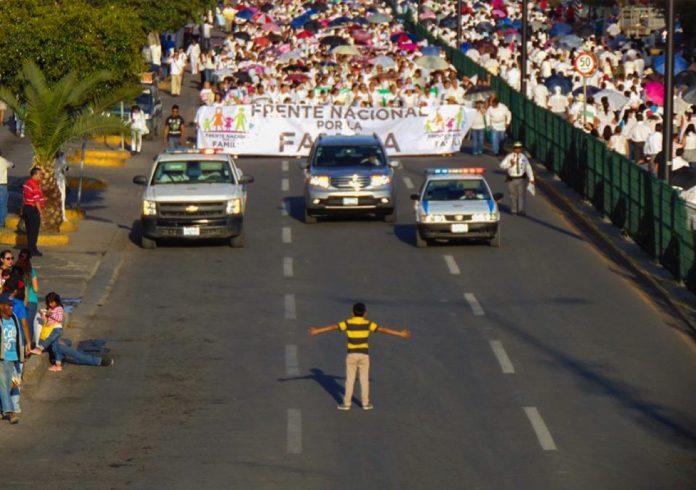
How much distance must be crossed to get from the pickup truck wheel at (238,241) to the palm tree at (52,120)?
3109mm

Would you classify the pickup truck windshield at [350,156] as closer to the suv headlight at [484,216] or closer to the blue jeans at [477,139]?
the suv headlight at [484,216]

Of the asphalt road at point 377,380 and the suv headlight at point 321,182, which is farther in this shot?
the suv headlight at point 321,182

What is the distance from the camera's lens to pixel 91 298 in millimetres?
A: 30094

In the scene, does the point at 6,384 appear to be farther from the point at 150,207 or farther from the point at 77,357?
the point at 150,207

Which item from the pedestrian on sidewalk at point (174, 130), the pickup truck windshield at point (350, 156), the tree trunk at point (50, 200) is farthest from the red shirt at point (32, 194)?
the pedestrian on sidewalk at point (174, 130)

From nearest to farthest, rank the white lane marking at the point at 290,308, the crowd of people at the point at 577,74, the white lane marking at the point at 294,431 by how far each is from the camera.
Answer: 1. the white lane marking at the point at 294,431
2. the white lane marking at the point at 290,308
3. the crowd of people at the point at 577,74

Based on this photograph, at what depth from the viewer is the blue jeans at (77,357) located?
82.0 feet

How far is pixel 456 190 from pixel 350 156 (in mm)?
4093

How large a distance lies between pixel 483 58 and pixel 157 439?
159ft

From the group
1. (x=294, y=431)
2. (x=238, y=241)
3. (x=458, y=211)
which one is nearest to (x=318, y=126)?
(x=238, y=241)

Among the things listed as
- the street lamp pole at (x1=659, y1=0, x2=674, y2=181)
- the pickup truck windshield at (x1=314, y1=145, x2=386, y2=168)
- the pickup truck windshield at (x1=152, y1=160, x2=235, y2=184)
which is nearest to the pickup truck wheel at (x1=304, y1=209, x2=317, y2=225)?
the pickup truck windshield at (x1=314, y1=145, x2=386, y2=168)

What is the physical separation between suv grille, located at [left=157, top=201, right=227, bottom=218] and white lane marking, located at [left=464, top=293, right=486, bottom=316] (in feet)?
19.5

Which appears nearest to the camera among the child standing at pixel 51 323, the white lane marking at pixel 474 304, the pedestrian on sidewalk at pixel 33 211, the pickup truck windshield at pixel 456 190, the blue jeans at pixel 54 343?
the child standing at pixel 51 323

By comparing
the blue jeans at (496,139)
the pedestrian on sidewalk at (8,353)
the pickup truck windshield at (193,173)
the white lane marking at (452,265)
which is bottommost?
the blue jeans at (496,139)
